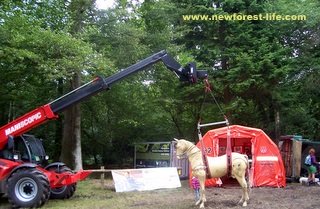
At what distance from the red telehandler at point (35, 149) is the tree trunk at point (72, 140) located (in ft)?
25.7

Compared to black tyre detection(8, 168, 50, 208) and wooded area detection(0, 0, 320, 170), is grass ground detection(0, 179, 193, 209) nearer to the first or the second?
black tyre detection(8, 168, 50, 208)

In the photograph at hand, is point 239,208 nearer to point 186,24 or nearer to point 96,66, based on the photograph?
point 96,66

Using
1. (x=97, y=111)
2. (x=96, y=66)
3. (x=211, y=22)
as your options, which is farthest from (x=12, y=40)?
(x=97, y=111)

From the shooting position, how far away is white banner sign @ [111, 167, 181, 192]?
13.5m

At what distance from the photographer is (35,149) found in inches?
451

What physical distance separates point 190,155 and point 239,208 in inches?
67.9

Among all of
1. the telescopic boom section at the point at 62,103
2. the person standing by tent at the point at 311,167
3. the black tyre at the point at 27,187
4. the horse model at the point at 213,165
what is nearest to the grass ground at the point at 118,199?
the black tyre at the point at 27,187

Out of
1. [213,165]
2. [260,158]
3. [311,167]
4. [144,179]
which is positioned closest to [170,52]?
[260,158]

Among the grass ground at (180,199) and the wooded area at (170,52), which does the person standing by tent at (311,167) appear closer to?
the grass ground at (180,199)

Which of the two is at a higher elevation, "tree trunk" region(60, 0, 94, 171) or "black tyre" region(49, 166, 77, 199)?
"tree trunk" region(60, 0, 94, 171)

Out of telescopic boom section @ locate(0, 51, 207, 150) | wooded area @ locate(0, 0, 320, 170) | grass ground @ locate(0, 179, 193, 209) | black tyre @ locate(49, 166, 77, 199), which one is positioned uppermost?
wooded area @ locate(0, 0, 320, 170)

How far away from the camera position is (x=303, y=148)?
1800 cm

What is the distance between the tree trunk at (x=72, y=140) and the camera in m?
19.3

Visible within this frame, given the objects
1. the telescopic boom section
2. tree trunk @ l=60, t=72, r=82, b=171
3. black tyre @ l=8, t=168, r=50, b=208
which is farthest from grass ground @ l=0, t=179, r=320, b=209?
tree trunk @ l=60, t=72, r=82, b=171
